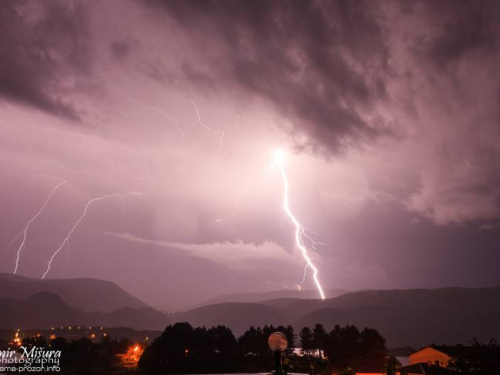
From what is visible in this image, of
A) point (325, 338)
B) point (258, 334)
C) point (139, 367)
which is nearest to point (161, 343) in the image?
point (139, 367)

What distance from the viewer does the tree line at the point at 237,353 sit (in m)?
62.8

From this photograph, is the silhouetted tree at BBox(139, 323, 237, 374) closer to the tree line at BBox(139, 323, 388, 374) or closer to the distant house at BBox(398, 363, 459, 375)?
the tree line at BBox(139, 323, 388, 374)

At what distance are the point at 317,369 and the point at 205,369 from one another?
5651cm

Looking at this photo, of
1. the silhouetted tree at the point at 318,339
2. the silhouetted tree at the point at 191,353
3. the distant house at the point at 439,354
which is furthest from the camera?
the silhouetted tree at the point at 318,339

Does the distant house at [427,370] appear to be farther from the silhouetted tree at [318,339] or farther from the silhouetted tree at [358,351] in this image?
the silhouetted tree at [318,339]

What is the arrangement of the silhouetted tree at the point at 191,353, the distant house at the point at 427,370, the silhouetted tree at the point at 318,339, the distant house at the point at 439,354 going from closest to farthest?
the distant house at the point at 427,370
the distant house at the point at 439,354
the silhouetted tree at the point at 191,353
the silhouetted tree at the point at 318,339

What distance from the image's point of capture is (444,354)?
5353 centimetres

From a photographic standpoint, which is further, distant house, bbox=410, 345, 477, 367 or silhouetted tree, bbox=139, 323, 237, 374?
silhouetted tree, bbox=139, 323, 237, 374

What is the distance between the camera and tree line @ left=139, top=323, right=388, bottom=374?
206 ft

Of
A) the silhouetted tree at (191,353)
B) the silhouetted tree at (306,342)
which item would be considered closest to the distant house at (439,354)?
the silhouetted tree at (306,342)

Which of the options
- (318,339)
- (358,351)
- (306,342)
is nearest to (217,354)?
(306,342)

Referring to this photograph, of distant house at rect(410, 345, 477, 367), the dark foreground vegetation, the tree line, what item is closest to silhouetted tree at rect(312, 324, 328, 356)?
the dark foreground vegetation

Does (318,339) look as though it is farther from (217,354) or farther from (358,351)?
(217,354)

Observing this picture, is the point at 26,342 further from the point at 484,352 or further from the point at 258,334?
the point at 484,352
